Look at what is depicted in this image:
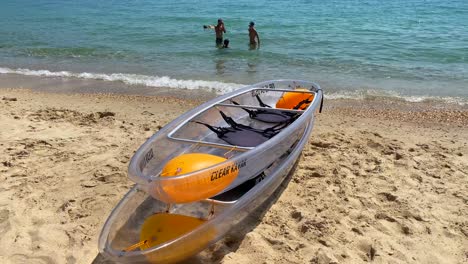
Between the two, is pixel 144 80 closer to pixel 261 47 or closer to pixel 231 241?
pixel 261 47

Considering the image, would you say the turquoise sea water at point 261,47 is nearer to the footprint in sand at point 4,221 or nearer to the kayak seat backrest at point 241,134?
the kayak seat backrest at point 241,134

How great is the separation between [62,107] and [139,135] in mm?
2316

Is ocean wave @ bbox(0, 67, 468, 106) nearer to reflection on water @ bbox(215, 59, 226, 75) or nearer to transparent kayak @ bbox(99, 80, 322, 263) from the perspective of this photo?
reflection on water @ bbox(215, 59, 226, 75)

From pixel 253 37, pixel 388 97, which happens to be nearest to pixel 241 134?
pixel 388 97

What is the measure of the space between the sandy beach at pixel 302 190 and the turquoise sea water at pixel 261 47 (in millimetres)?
2981

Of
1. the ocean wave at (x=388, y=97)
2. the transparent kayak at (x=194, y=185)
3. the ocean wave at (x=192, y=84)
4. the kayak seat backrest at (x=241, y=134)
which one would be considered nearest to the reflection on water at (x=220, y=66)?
the ocean wave at (x=192, y=84)

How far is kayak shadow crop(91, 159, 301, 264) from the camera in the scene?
11.7 feet

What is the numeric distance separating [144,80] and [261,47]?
5.41 metres

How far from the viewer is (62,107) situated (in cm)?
770

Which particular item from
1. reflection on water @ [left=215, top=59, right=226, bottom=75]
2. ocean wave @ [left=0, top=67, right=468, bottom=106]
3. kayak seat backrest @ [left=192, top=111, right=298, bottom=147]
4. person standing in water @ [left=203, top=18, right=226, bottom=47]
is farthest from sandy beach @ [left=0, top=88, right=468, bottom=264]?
person standing in water @ [left=203, top=18, right=226, bottom=47]

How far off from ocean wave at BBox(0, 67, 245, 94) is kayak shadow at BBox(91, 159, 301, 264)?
210 inches

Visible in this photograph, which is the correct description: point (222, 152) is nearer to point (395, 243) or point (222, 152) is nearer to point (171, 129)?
point (171, 129)

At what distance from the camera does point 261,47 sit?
1437 cm

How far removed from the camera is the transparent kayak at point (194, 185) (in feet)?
10.8
